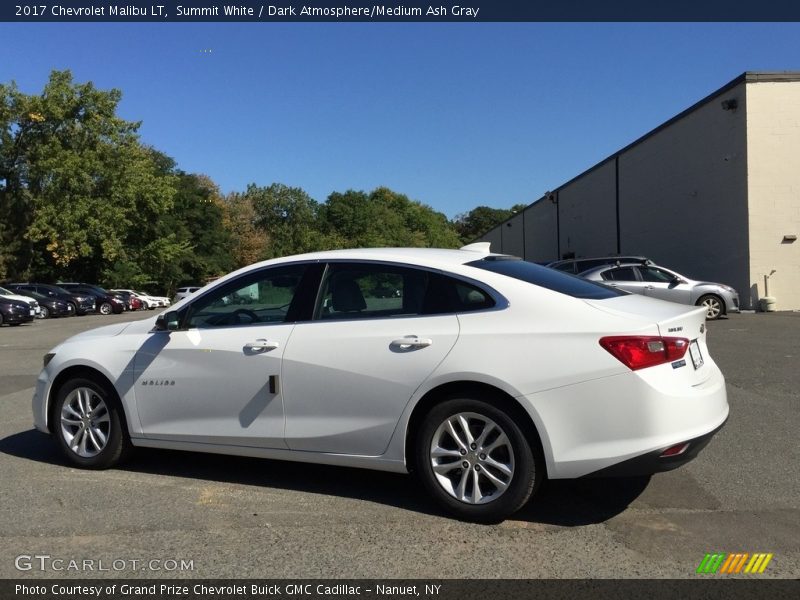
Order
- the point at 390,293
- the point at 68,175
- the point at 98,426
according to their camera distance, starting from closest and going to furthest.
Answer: the point at 390,293 < the point at 98,426 < the point at 68,175

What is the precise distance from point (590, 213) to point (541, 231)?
1313cm

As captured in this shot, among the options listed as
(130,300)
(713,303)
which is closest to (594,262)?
(713,303)

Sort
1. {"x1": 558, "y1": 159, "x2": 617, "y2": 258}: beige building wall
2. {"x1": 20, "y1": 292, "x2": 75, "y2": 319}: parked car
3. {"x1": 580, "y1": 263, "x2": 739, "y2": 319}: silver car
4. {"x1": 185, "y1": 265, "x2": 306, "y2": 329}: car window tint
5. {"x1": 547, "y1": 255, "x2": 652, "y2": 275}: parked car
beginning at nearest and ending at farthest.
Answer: {"x1": 185, "y1": 265, "x2": 306, "y2": 329}: car window tint < {"x1": 580, "y1": 263, "x2": 739, "y2": 319}: silver car < {"x1": 547, "y1": 255, "x2": 652, "y2": 275}: parked car < {"x1": 20, "y1": 292, "x2": 75, "y2": 319}: parked car < {"x1": 558, "y1": 159, "x2": 617, "y2": 258}: beige building wall

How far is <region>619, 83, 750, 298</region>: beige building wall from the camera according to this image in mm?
21344

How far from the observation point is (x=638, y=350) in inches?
145

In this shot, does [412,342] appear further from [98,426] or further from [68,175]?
[68,175]

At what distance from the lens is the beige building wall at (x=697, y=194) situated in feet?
70.0

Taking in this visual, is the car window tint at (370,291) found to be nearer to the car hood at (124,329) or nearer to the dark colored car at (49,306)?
the car hood at (124,329)

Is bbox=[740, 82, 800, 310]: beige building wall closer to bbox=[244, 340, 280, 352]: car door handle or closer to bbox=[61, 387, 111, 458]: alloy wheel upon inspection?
bbox=[244, 340, 280, 352]: car door handle

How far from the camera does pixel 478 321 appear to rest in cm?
402

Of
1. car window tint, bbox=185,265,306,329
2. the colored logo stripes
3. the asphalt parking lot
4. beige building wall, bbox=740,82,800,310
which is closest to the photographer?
the colored logo stripes

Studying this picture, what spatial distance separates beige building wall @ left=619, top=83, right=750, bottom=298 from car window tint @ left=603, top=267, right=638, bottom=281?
5.66m

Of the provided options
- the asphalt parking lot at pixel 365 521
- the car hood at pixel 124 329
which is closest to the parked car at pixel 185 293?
the car hood at pixel 124 329

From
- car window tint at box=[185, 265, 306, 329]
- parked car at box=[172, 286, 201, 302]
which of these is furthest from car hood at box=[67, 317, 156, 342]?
car window tint at box=[185, 265, 306, 329]
